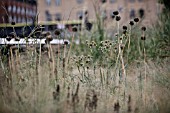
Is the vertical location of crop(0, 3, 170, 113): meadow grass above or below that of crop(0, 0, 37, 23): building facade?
below

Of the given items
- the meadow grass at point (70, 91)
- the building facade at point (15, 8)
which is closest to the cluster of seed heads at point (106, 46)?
the meadow grass at point (70, 91)

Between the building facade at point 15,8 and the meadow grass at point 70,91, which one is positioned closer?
the meadow grass at point 70,91

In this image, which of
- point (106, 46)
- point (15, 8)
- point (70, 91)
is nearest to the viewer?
point (70, 91)

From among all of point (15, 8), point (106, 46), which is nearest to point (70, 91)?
point (106, 46)

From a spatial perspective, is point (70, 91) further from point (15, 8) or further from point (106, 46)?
point (15, 8)

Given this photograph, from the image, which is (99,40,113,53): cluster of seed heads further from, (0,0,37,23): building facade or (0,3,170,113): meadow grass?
(0,0,37,23): building facade

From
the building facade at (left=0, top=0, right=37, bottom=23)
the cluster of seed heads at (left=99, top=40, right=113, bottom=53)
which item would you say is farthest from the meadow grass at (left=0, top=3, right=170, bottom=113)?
the building facade at (left=0, top=0, right=37, bottom=23)

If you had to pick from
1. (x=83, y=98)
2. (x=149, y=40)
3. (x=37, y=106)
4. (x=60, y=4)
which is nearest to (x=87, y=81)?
(x=83, y=98)

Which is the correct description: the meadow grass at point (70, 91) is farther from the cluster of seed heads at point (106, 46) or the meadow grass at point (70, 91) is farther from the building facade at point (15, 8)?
the building facade at point (15, 8)

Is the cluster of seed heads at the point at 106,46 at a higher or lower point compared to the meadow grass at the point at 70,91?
higher

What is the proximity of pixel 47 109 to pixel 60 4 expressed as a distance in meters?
37.5

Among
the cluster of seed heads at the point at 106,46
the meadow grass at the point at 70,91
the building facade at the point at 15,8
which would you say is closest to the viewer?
the meadow grass at the point at 70,91

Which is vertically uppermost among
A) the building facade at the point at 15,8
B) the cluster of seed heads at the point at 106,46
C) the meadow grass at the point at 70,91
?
the building facade at the point at 15,8

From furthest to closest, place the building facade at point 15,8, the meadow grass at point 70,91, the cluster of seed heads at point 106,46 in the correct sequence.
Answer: the building facade at point 15,8
the cluster of seed heads at point 106,46
the meadow grass at point 70,91
